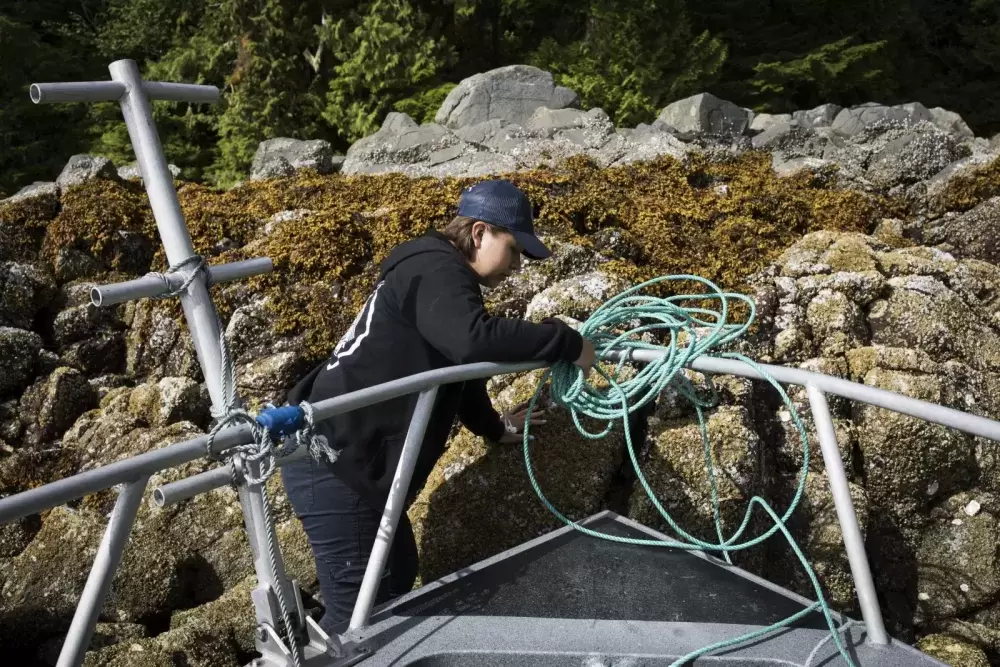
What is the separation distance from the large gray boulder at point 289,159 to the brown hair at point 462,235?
5909 mm

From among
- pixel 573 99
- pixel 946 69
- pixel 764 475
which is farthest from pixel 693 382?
pixel 946 69

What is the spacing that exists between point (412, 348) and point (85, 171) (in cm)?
619

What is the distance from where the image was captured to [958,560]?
481 centimetres

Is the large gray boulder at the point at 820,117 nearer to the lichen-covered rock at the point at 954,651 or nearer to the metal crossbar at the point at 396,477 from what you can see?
the lichen-covered rock at the point at 954,651

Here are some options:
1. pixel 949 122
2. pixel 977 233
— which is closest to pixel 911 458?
pixel 977 233

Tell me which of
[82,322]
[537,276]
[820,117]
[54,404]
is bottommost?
[537,276]

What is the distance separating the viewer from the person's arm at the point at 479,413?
3771 mm

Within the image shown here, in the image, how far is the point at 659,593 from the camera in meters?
2.89

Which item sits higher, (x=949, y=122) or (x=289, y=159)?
(x=289, y=159)

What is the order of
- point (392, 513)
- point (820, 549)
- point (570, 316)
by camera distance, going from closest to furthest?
1. point (392, 513)
2. point (820, 549)
3. point (570, 316)

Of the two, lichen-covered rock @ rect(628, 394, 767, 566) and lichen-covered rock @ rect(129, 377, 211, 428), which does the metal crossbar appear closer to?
lichen-covered rock @ rect(628, 394, 767, 566)

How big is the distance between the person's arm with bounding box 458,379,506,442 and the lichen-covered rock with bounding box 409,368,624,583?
0.26m

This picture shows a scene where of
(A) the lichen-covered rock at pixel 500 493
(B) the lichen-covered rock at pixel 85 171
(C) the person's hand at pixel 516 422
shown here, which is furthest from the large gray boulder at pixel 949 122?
(B) the lichen-covered rock at pixel 85 171

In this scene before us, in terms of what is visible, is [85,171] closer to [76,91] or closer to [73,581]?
[73,581]
